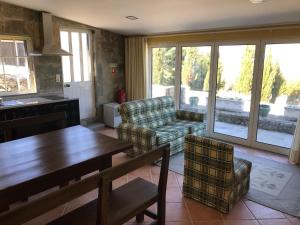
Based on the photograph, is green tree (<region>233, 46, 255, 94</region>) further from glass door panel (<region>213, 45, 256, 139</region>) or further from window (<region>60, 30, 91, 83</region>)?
window (<region>60, 30, 91, 83</region>)

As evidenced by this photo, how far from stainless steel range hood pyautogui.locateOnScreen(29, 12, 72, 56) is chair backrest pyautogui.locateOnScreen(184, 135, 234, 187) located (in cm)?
292

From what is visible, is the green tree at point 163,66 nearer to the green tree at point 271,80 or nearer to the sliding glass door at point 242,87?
the sliding glass door at point 242,87

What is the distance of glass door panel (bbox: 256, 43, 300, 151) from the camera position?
3840mm

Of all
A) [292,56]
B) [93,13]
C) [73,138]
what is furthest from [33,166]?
[292,56]

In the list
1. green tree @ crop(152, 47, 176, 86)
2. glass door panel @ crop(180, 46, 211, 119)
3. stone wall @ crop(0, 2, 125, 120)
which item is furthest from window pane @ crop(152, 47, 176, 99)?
stone wall @ crop(0, 2, 125, 120)

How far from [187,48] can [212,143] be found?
3.17 meters

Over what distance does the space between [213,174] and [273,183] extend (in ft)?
3.88

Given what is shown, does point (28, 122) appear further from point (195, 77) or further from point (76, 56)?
point (195, 77)

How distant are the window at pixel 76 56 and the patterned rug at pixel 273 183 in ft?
9.11

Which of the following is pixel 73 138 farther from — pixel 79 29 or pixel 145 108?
pixel 79 29

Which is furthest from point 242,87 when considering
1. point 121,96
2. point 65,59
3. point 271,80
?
point 65,59

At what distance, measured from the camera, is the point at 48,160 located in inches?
71.1

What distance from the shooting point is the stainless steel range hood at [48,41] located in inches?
163

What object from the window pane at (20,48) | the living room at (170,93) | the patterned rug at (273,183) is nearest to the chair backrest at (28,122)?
the living room at (170,93)
